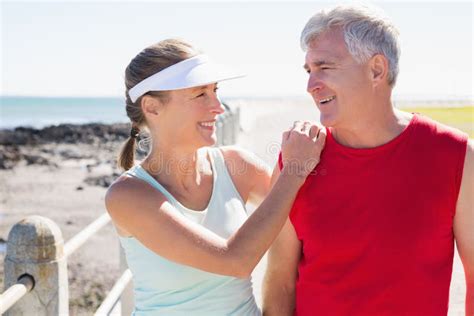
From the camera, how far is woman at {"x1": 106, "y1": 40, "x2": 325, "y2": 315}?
2783 mm

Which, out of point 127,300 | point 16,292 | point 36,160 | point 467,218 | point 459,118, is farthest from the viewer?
point 36,160

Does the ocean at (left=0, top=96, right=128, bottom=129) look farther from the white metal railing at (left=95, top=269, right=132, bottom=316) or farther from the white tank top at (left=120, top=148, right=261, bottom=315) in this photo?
the white tank top at (left=120, top=148, right=261, bottom=315)

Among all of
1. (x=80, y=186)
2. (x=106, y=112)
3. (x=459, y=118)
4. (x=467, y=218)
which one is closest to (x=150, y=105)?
(x=467, y=218)

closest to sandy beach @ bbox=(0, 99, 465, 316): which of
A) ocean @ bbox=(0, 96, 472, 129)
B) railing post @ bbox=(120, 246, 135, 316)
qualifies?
railing post @ bbox=(120, 246, 135, 316)

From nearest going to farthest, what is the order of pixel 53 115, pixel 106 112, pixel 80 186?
1. pixel 80 186
2. pixel 53 115
3. pixel 106 112

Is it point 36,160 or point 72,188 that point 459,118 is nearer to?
point 72,188

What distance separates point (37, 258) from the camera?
135 inches

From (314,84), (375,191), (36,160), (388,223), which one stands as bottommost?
(36,160)

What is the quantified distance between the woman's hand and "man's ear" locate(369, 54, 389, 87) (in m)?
0.29

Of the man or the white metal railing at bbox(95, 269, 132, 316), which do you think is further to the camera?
the white metal railing at bbox(95, 269, 132, 316)

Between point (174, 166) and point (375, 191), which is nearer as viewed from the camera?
point (375, 191)

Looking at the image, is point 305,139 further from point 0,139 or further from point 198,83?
point 0,139

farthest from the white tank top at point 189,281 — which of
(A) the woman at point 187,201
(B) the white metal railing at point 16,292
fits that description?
(B) the white metal railing at point 16,292

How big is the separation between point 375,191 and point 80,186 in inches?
687
